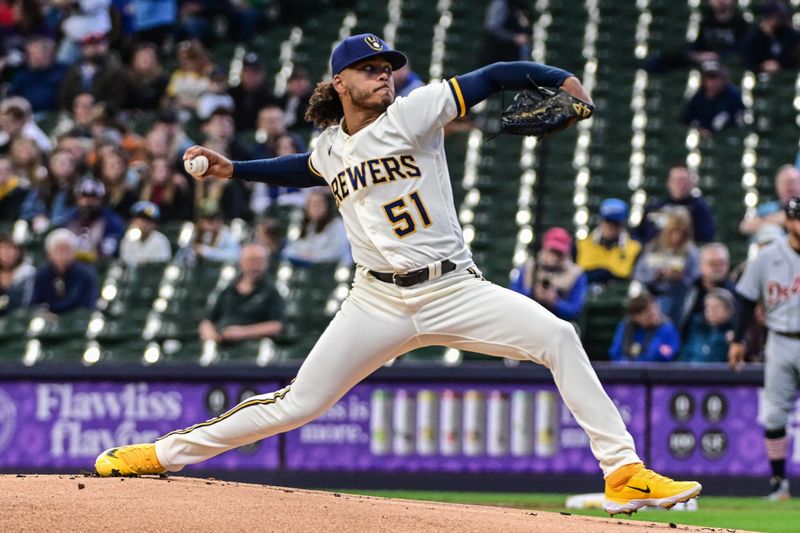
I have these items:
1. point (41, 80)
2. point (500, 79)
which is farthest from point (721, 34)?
point (500, 79)

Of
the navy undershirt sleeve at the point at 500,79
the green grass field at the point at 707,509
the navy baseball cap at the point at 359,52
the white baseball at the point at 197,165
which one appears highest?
the navy baseball cap at the point at 359,52

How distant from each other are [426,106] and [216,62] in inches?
456

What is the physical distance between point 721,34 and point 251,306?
245 inches

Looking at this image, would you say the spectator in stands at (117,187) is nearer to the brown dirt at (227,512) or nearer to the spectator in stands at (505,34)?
the spectator in stands at (505,34)

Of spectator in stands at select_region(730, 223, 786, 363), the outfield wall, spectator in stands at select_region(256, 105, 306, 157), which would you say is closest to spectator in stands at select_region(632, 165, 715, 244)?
spectator in stands at select_region(730, 223, 786, 363)

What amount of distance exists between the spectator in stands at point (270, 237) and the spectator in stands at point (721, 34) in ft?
16.2

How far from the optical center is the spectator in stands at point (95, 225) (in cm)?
1373

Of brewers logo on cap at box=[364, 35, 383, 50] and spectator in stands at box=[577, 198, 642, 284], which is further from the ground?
brewers logo on cap at box=[364, 35, 383, 50]

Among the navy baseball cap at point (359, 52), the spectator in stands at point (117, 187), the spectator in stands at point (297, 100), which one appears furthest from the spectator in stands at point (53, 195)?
the navy baseball cap at point (359, 52)

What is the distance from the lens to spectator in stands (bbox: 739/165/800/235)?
1181cm

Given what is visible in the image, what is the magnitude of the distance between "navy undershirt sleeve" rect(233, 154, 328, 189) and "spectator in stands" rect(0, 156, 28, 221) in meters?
8.44

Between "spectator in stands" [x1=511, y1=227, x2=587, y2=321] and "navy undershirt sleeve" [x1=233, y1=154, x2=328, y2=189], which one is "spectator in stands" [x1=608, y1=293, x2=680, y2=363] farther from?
"navy undershirt sleeve" [x1=233, y1=154, x2=328, y2=189]

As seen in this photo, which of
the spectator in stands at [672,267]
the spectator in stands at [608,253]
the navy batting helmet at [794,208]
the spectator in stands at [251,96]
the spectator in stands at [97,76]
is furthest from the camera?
the spectator in stands at [97,76]

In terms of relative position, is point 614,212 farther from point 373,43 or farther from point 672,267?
point 373,43
